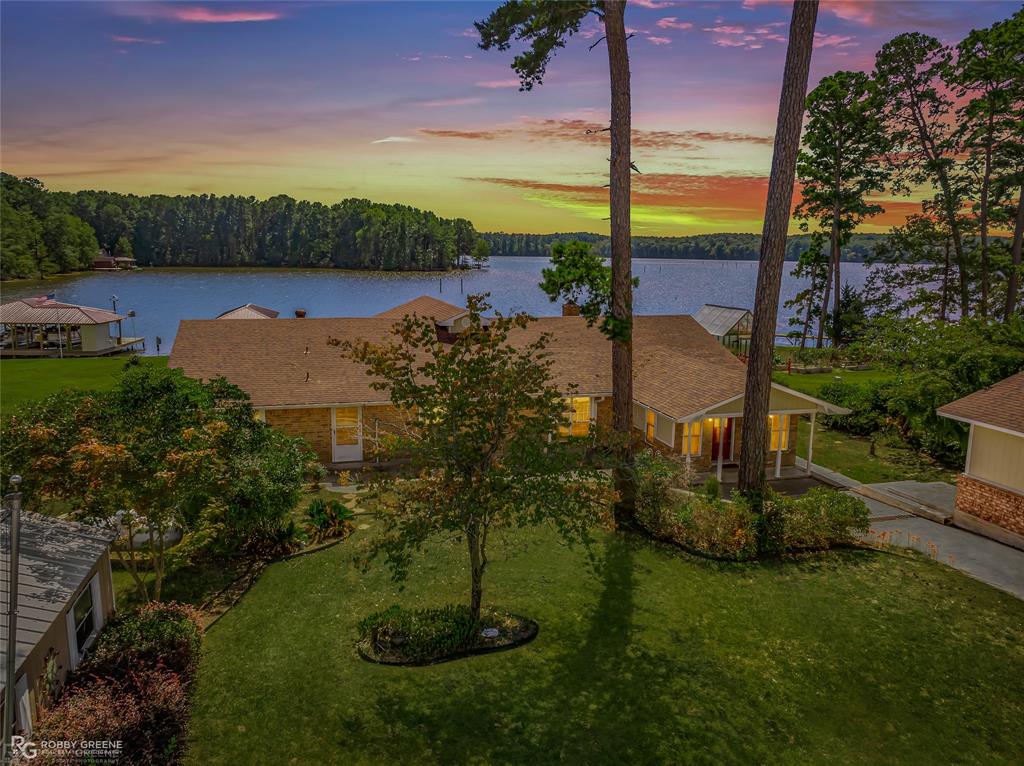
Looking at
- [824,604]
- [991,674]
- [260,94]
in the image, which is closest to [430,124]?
[260,94]

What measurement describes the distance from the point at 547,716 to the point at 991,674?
728cm

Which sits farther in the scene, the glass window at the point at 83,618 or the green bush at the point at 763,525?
the green bush at the point at 763,525

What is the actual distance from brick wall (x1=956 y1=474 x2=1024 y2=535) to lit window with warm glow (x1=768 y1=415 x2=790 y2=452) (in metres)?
5.08

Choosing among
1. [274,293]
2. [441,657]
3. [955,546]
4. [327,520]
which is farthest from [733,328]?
[274,293]

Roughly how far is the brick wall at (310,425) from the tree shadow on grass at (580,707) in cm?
1189

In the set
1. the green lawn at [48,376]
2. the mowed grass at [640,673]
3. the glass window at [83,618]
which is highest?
the green lawn at [48,376]

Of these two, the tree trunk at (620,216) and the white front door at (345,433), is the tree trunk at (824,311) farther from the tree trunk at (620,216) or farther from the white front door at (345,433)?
the white front door at (345,433)

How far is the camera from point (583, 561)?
14.2 metres

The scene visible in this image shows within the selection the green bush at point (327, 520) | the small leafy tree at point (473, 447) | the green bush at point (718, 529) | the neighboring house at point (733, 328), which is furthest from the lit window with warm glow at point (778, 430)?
the neighboring house at point (733, 328)

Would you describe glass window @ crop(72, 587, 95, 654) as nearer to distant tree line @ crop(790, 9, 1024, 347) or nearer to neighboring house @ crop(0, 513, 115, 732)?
neighboring house @ crop(0, 513, 115, 732)

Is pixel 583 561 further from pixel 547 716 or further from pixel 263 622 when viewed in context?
pixel 263 622

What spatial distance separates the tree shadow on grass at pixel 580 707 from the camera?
8.14 m

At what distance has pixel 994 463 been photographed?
50.3ft

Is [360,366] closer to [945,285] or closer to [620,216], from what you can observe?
[620,216]
